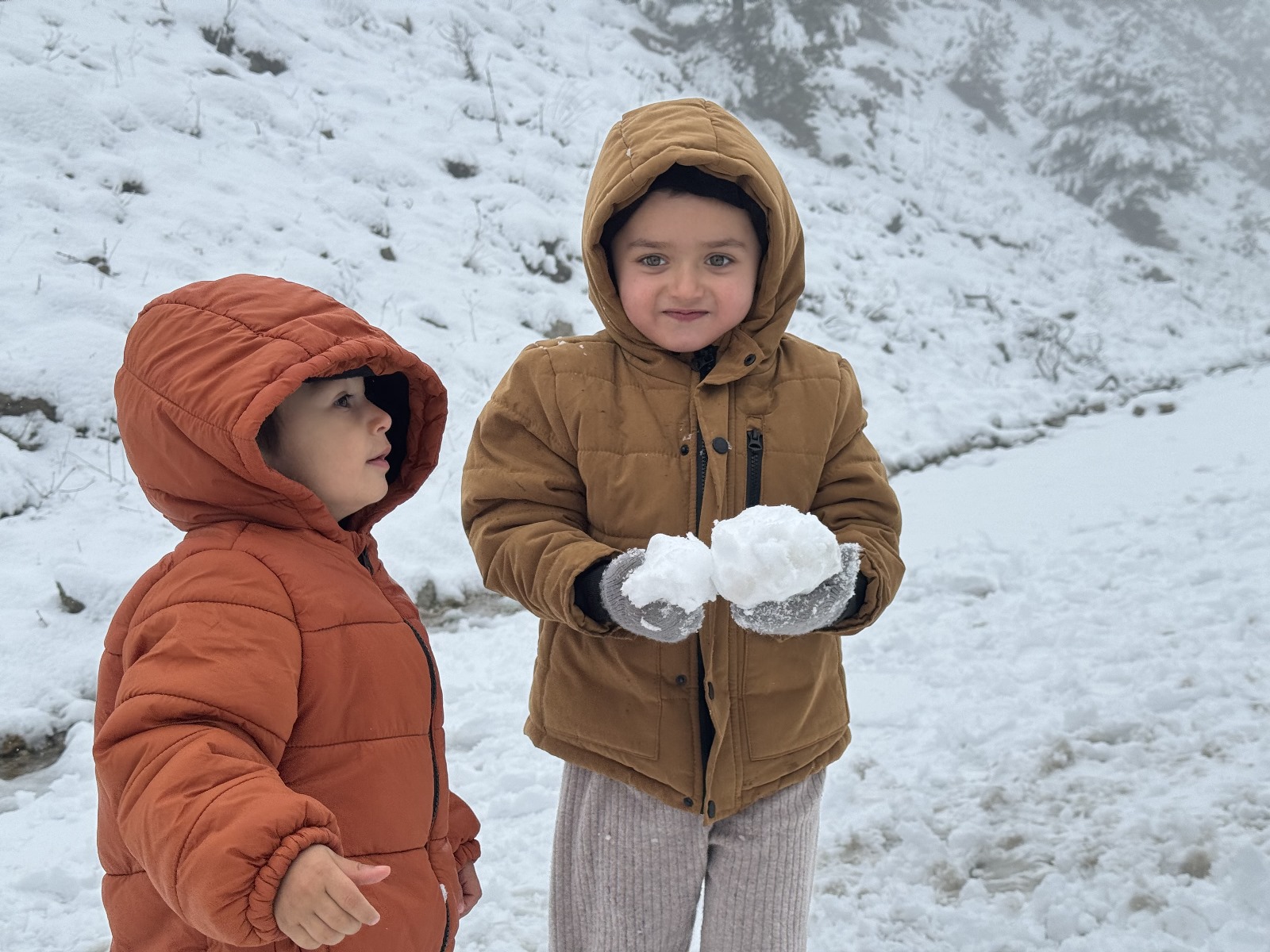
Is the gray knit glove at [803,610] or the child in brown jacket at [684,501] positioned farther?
the child in brown jacket at [684,501]

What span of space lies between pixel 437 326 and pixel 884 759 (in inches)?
182

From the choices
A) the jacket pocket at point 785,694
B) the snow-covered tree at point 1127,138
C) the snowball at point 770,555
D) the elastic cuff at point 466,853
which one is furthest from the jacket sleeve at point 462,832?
the snow-covered tree at point 1127,138

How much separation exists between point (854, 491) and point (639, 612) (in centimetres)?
58

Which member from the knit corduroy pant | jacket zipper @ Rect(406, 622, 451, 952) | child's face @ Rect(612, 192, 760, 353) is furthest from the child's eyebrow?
the knit corduroy pant

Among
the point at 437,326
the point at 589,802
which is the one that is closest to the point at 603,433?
the point at 589,802

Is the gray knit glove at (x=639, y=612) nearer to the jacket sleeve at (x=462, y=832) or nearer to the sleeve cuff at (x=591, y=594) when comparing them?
the sleeve cuff at (x=591, y=594)

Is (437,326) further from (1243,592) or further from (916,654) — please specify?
(1243,592)

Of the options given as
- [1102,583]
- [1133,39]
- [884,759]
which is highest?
[1133,39]

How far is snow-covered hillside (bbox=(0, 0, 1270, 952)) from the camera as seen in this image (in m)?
2.94

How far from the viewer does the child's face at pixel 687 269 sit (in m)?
1.64

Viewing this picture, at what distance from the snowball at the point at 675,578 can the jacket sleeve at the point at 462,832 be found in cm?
72

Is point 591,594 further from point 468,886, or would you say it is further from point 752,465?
point 468,886

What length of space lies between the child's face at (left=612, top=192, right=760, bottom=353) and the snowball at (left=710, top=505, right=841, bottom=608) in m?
0.46

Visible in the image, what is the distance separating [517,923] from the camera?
2.52 metres
